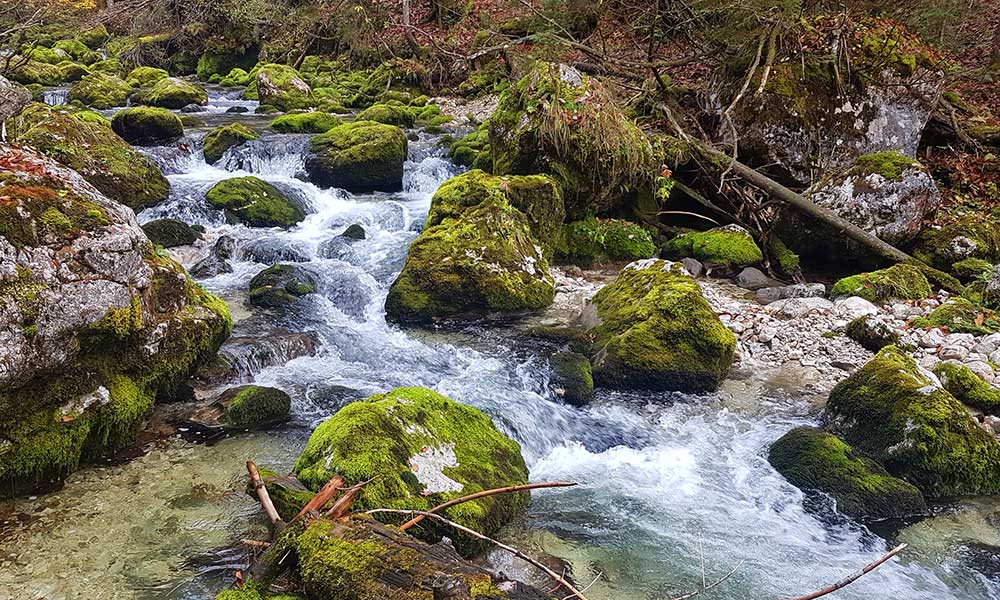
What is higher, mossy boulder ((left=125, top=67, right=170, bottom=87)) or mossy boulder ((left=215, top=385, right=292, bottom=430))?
mossy boulder ((left=125, top=67, right=170, bottom=87))

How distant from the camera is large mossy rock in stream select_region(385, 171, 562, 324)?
8164 mm

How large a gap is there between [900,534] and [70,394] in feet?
20.5

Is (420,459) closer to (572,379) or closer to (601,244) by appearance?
(572,379)

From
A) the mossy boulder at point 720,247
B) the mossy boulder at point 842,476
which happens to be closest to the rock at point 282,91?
the mossy boulder at point 720,247

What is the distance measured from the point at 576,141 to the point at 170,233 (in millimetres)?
6727

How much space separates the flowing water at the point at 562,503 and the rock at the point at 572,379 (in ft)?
0.45

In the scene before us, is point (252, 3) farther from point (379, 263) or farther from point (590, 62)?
point (379, 263)

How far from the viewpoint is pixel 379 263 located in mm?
9969

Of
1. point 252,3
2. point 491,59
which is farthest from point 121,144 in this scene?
point 252,3

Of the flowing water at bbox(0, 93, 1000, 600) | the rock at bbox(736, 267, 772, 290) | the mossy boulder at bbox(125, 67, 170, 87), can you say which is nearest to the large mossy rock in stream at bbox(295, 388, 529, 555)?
the flowing water at bbox(0, 93, 1000, 600)

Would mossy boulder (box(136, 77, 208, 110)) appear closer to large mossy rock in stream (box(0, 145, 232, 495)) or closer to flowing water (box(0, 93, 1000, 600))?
flowing water (box(0, 93, 1000, 600))

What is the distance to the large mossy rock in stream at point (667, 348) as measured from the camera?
21.8ft

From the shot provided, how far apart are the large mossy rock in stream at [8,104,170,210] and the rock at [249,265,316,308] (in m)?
3.70

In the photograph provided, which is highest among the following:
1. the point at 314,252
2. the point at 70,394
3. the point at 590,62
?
the point at 590,62
